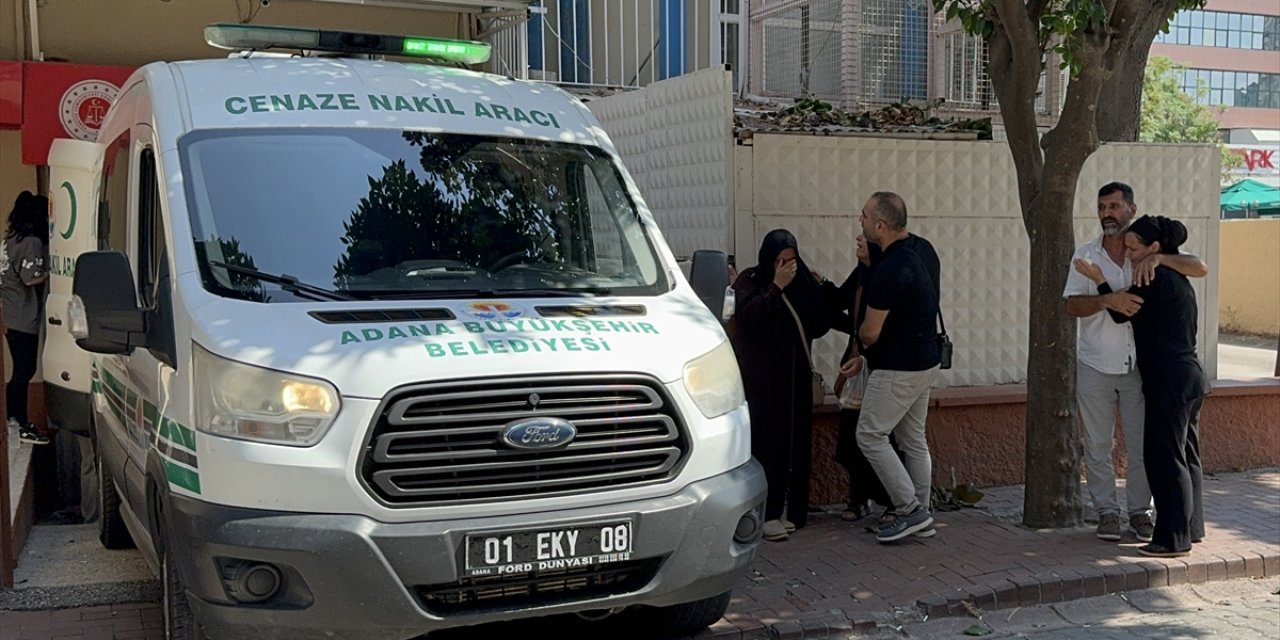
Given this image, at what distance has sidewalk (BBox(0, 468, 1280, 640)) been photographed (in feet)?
17.9

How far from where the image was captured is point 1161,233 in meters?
6.34

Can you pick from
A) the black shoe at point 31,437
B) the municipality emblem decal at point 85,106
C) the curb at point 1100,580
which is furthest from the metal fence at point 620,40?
A: the curb at point 1100,580

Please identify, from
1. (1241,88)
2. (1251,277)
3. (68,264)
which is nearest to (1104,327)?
(68,264)

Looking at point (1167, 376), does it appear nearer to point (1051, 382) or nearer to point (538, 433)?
point (1051, 382)

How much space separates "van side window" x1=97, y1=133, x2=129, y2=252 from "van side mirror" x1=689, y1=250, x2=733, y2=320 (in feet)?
8.31

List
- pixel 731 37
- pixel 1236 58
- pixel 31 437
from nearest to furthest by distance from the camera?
pixel 31 437
pixel 731 37
pixel 1236 58

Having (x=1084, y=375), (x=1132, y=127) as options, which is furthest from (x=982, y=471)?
(x=1132, y=127)

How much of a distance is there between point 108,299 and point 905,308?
12.8 ft

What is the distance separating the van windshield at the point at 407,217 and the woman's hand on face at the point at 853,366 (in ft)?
6.92

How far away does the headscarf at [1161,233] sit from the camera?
6.33m

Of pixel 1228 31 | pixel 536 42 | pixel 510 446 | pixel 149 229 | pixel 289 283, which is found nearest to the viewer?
pixel 510 446

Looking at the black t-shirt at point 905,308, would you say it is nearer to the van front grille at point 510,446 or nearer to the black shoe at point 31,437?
the van front grille at point 510,446

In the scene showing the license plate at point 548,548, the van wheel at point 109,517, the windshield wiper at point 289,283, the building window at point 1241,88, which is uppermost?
Result: the building window at point 1241,88

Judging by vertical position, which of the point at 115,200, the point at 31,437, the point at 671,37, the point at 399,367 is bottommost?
the point at 31,437
